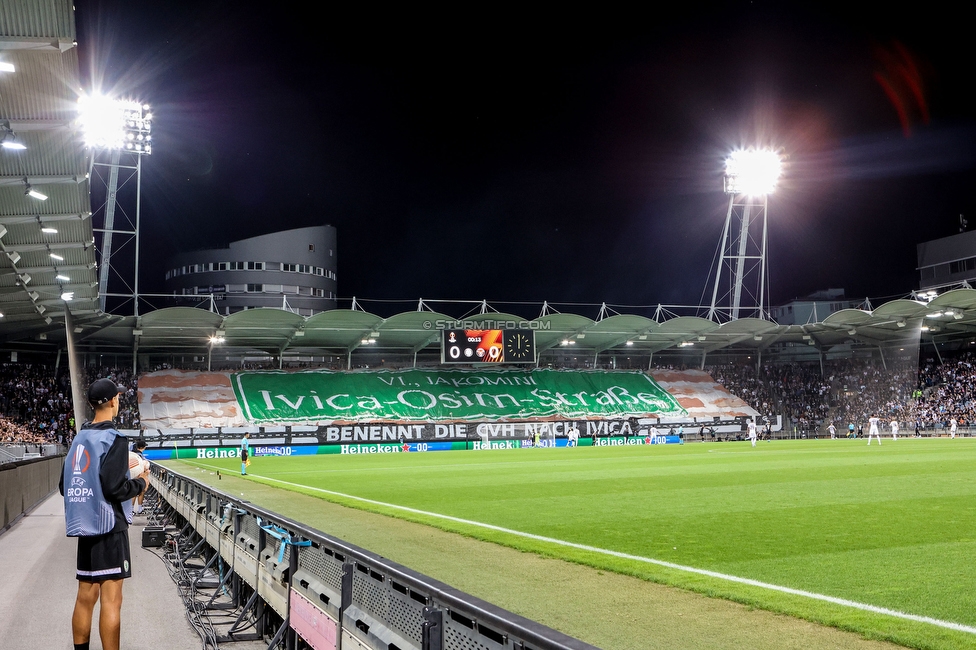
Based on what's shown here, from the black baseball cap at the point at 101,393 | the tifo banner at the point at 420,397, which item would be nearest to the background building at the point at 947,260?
the tifo banner at the point at 420,397

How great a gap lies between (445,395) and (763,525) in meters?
46.6

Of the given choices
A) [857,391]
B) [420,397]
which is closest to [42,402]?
[420,397]

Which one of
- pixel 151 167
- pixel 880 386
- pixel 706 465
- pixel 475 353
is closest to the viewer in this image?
pixel 706 465

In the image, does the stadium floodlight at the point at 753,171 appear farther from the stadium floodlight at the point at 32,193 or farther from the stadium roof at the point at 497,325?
the stadium floodlight at the point at 32,193

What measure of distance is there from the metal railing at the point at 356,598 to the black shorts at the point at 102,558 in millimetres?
1210

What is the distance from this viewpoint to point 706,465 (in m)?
25.4

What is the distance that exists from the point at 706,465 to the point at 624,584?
19.2 meters

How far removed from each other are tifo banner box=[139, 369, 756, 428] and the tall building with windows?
2182 centimetres

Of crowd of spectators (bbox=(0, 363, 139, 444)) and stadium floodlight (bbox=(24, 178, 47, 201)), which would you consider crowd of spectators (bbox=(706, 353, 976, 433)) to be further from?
stadium floodlight (bbox=(24, 178, 47, 201))

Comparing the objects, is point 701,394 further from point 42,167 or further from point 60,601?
point 60,601

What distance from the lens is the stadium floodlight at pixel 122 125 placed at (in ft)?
129

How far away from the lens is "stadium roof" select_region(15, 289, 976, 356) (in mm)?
47094

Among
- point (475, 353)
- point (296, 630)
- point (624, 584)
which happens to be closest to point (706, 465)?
point (624, 584)

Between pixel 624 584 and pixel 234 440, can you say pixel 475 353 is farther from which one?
pixel 624 584
